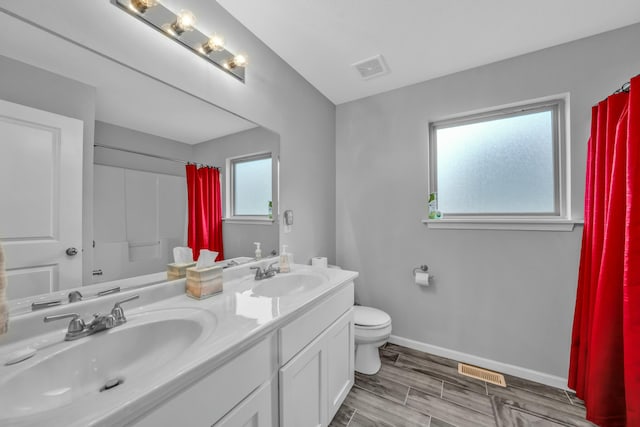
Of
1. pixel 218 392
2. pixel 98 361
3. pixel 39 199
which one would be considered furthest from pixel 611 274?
pixel 39 199

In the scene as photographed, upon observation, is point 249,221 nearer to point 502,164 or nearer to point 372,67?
point 372,67

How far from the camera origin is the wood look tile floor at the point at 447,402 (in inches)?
54.9

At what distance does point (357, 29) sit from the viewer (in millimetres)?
1529

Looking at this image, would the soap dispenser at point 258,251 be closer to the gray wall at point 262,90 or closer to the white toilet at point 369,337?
the gray wall at point 262,90

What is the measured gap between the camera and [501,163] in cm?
191

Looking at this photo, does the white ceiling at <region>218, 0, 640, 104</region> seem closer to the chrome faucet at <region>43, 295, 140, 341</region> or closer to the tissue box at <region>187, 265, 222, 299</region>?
the tissue box at <region>187, 265, 222, 299</region>

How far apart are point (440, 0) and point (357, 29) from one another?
0.47 meters

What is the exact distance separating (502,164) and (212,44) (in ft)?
7.09

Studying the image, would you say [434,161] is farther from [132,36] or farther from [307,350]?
[132,36]

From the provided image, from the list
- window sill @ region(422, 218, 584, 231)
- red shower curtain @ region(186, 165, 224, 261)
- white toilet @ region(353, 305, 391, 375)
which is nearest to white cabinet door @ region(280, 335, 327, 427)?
white toilet @ region(353, 305, 391, 375)

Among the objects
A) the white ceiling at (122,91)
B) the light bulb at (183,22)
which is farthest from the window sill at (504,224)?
the light bulb at (183,22)

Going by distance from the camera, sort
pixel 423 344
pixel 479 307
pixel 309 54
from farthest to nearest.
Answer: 1. pixel 423 344
2. pixel 479 307
3. pixel 309 54

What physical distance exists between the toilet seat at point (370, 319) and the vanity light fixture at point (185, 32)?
182 cm

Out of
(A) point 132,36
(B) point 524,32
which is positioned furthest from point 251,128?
(B) point 524,32
